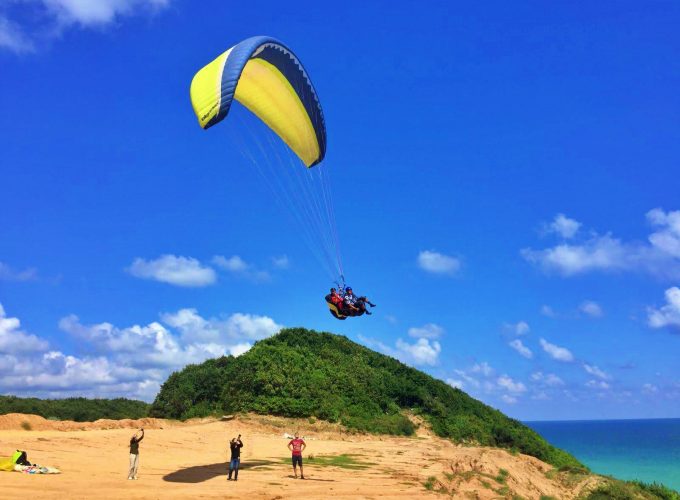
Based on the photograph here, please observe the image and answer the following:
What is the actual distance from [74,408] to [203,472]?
73.9 ft

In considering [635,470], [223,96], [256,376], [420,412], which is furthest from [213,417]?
[635,470]

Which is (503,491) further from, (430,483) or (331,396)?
(331,396)

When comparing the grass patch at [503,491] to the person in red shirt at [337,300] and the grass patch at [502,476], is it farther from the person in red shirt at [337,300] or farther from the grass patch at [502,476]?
the person in red shirt at [337,300]

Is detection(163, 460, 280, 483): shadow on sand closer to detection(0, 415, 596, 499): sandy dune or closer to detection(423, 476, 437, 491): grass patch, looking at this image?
detection(0, 415, 596, 499): sandy dune

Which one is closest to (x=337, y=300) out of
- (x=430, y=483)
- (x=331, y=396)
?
(x=430, y=483)

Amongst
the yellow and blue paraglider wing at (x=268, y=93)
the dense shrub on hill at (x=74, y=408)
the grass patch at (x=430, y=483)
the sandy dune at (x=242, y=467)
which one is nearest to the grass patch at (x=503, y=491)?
the sandy dune at (x=242, y=467)

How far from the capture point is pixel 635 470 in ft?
167

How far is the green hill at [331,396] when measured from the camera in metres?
30.6

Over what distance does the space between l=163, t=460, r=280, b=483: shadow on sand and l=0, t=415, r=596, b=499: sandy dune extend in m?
0.03

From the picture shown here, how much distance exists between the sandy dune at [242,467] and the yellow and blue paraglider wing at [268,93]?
30.3 feet

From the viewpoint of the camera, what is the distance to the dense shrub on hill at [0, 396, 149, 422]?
1303 inches

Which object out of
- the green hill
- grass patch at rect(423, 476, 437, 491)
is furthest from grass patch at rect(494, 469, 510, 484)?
the green hill

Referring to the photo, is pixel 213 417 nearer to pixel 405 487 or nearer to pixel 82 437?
pixel 82 437

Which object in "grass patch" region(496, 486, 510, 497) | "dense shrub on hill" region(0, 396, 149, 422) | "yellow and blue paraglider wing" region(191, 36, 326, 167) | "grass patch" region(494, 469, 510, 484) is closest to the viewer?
"yellow and blue paraglider wing" region(191, 36, 326, 167)
